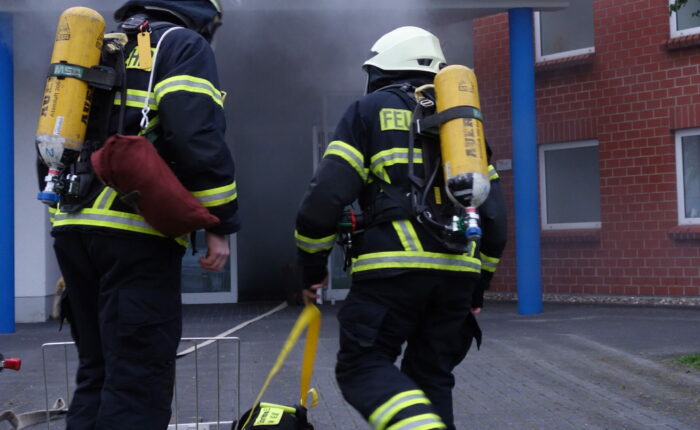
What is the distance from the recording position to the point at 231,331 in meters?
9.20

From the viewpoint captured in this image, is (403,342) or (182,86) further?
(403,342)

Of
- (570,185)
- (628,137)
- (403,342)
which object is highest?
(628,137)

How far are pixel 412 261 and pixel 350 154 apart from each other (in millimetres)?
458

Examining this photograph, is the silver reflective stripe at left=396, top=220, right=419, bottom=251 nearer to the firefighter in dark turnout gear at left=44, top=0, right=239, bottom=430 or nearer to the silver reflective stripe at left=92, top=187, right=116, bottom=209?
the firefighter in dark turnout gear at left=44, top=0, right=239, bottom=430

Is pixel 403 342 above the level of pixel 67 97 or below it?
below

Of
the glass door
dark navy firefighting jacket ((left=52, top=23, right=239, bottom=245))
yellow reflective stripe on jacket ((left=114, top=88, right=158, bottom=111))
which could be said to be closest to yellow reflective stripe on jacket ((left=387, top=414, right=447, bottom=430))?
dark navy firefighting jacket ((left=52, top=23, right=239, bottom=245))

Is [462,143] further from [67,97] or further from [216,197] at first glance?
[67,97]

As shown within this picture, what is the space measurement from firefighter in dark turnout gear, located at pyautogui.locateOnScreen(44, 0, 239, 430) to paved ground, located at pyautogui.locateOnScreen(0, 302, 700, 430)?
2000 millimetres

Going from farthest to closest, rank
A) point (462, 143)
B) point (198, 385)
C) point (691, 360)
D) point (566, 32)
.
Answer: point (566, 32) → point (691, 360) → point (198, 385) → point (462, 143)

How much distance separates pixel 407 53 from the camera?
3551mm

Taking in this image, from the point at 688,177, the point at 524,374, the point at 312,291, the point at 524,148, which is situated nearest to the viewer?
the point at 312,291

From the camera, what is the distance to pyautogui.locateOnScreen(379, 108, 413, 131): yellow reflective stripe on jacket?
11.1 feet

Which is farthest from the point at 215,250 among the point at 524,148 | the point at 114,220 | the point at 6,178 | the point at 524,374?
the point at 524,148

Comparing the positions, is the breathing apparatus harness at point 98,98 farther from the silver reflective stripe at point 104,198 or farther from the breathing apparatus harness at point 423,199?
the breathing apparatus harness at point 423,199
